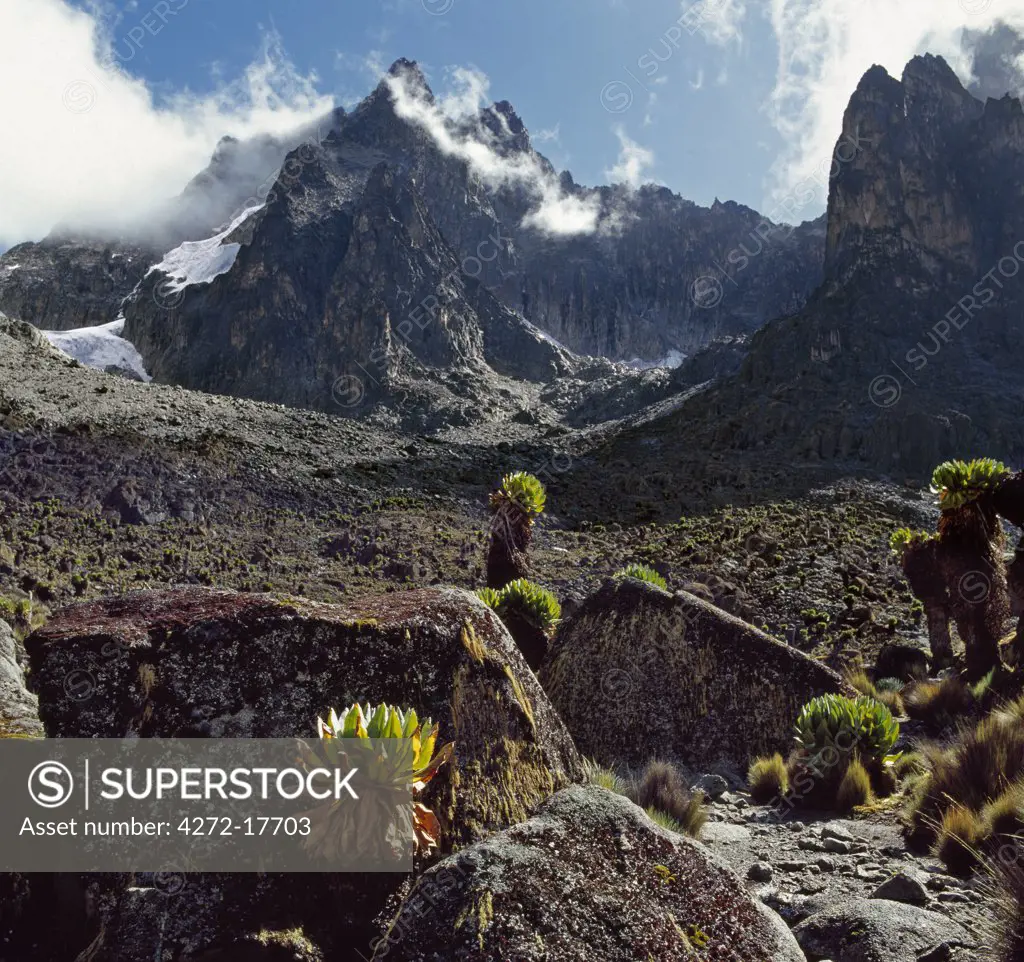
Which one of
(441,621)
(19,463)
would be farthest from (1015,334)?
(441,621)

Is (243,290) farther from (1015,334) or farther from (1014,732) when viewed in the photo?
(1014,732)

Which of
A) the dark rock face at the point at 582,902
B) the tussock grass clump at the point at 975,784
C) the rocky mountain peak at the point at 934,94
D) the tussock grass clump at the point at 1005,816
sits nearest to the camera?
the dark rock face at the point at 582,902

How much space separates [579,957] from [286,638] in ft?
7.20

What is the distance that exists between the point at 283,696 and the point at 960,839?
405 cm

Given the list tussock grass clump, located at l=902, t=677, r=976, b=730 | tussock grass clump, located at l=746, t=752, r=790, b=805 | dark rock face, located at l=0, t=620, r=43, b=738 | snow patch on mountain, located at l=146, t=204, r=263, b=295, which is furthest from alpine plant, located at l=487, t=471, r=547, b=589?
snow patch on mountain, located at l=146, t=204, r=263, b=295

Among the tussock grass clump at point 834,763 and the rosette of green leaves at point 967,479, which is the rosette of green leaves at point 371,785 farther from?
the rosette of green leaves at point 967,479

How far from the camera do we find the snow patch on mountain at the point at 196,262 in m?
163

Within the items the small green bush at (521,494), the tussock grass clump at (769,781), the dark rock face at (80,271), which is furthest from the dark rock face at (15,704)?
the dark rock face at (80,271)

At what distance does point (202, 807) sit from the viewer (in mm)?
3463

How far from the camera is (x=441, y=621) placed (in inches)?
180

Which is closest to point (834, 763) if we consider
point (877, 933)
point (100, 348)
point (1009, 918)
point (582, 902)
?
point (877, 933)

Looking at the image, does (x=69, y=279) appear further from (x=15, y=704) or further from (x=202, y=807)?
(x=202, y=807)

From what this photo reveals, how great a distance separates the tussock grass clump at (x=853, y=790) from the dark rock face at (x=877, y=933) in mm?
2870

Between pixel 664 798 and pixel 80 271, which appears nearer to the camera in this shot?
pixel 664 798
